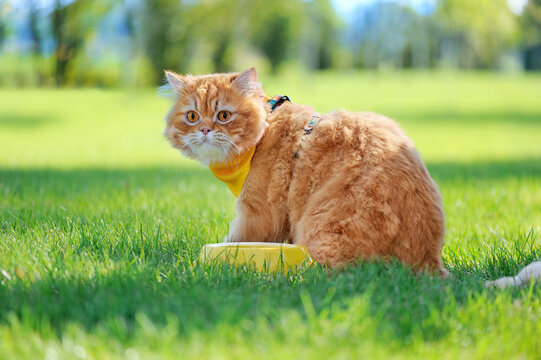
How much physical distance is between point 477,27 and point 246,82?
37.2 meters

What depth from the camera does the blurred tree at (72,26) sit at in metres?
21.3

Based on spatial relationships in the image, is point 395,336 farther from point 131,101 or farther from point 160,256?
point 131,101

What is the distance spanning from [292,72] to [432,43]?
12.0 meters

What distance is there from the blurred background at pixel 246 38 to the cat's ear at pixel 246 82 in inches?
764

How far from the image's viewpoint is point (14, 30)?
2091 centimetres

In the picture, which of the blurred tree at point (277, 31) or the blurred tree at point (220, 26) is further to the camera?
the blurred tree at point (277, 31)

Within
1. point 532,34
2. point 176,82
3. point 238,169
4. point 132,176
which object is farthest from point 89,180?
point 532,34

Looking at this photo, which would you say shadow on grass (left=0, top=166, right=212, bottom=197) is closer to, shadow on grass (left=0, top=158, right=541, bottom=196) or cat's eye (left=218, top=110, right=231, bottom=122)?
shadow on grass (left=0, top=158, right=541, bottom=196)

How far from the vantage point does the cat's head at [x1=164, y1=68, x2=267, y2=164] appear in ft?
10.8

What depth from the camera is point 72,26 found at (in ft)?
72.8

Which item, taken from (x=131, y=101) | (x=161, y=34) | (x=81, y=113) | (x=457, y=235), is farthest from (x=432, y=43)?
(x=457, y=235)

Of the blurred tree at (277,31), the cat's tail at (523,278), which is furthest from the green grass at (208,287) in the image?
the blurred tree at (277,31)

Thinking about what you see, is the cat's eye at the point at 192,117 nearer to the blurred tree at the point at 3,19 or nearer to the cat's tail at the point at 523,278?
the cat's tail at the point at 523,278

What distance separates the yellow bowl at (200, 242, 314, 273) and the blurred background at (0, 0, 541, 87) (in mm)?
20172
